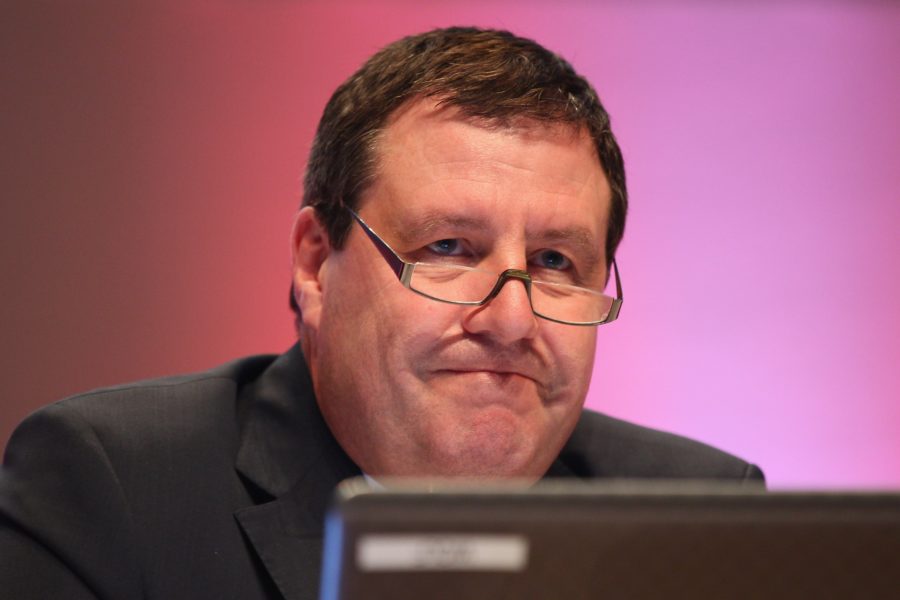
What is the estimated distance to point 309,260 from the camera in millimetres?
1994

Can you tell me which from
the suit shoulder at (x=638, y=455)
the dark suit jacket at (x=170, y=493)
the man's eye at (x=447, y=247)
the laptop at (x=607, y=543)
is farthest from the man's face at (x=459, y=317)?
the laptop at (x=607, y=543)

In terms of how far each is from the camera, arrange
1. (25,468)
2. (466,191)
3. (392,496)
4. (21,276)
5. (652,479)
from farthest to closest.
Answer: (21,276) < (652,479) < (466,191) < (25,468) < (392,496)

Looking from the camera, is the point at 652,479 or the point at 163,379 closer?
the point at 163,379

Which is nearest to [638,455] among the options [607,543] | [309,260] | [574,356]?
[574,356]

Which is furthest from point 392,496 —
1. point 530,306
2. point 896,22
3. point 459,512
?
point 896,22

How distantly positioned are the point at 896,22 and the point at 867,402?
1.18 m

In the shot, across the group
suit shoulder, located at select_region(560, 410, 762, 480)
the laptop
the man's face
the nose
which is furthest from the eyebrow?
the laptop

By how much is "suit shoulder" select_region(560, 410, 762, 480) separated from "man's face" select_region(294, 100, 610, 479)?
0.32 m

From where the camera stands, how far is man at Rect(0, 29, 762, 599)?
5.38 ft

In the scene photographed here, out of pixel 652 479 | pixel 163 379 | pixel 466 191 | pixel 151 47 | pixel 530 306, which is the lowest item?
pixel 652 479

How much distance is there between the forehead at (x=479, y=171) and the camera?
1765 millimetres

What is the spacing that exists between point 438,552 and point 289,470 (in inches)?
48.6

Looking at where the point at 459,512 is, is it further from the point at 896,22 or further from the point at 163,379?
the point at 896,22

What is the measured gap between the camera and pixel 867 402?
322cm
